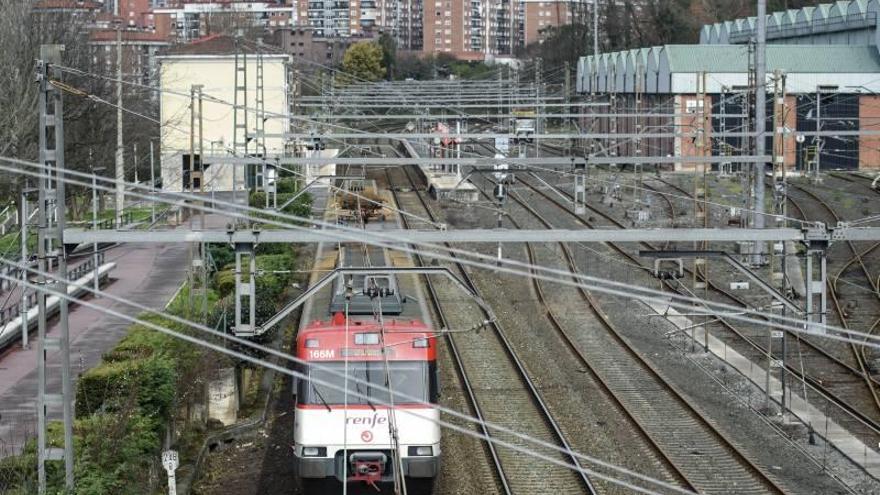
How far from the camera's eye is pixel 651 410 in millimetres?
16516

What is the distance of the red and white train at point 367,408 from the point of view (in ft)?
37.2

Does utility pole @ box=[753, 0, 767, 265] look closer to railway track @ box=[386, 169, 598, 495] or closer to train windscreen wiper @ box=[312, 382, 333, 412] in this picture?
railway track @ box=[386, 169, 598, 495]

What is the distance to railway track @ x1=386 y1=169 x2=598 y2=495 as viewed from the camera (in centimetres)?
1320

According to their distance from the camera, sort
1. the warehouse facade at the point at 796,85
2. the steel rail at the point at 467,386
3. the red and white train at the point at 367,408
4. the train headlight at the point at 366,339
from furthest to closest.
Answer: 1. the warehouse facade at the point at 796,85
2. the steel rail at the point at 467,386
3. the train headlight at the point at 366,339
4. the red and white train at the point at 367,408

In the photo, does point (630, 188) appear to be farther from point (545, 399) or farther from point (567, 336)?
point (545, 399)

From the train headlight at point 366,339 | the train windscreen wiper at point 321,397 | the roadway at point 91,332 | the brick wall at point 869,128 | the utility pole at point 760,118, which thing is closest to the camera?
the train windscreen wiper at point 321,397

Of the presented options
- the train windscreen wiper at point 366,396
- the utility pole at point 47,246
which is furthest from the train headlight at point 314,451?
the utility pole at point 47,246

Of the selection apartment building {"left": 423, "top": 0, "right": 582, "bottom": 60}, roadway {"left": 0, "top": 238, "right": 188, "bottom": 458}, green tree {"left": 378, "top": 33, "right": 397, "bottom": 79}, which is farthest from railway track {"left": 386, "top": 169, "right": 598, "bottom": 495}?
apartment building {"left": 423, "top": 0, "right": 582, "bottom": 60}

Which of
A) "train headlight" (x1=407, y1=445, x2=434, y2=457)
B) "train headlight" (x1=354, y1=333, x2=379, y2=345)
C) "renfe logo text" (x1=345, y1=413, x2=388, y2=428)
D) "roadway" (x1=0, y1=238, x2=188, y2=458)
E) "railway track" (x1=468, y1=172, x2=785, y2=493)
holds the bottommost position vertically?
"railway track" (x1=468, y1=172, x2=785, y2=493)

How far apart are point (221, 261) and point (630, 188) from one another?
17.3m

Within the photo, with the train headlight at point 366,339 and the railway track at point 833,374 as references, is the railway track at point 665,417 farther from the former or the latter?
the train headlight at point 366,339

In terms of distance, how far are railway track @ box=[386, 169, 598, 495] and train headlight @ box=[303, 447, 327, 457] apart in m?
2.22

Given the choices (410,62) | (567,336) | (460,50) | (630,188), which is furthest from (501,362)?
(460,50)

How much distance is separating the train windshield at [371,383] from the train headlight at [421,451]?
0.40 m
